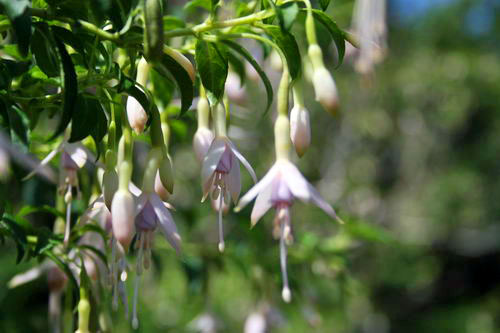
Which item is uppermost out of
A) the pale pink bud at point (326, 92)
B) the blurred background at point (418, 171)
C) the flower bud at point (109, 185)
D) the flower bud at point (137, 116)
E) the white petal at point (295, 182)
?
the pale pink bud at point (326, 92)

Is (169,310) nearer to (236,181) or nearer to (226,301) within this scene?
(226,301)

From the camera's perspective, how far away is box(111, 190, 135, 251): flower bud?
0.43 meters

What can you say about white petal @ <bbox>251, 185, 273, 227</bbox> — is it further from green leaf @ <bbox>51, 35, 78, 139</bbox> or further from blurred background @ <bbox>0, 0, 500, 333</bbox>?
blurred background @ <bbox>0, 0, 500, 333</bbox>

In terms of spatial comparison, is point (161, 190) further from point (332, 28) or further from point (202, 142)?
point (332, 28)

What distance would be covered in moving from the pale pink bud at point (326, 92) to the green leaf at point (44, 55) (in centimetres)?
18

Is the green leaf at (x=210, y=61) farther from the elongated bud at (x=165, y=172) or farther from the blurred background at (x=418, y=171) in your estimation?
the blurred background at (x=418, y=171)

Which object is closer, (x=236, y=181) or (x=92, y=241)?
(x=236, y=181)

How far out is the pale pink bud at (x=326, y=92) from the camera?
47cm

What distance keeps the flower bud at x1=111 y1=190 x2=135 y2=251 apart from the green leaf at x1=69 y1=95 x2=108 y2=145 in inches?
2.0

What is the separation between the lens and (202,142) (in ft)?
1.86

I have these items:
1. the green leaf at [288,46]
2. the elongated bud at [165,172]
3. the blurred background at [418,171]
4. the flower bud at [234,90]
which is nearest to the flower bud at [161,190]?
the elongated bud at [165,172]

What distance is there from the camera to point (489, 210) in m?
6.37

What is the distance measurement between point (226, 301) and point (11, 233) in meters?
2.51

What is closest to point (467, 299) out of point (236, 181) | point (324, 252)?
point (324, 252)
